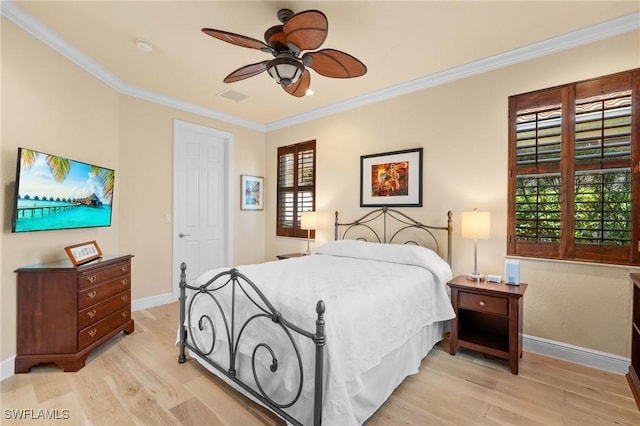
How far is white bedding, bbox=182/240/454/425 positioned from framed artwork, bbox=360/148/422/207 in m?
0.88

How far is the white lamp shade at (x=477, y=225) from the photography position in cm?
283

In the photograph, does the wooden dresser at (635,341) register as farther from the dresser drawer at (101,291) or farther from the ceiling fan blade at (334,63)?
the dresser drawer at (101,291)

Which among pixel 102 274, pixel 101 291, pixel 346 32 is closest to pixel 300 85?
pixel 346 32

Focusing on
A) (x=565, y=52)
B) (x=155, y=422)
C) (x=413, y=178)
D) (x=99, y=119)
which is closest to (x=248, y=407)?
(x=155, y=422)

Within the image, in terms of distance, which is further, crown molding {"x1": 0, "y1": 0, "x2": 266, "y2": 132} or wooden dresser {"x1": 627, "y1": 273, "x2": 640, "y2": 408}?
crown molding {"x1": 0, "y1": 0, "x2": 266, "y2": 132}

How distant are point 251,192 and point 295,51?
329 centimetres

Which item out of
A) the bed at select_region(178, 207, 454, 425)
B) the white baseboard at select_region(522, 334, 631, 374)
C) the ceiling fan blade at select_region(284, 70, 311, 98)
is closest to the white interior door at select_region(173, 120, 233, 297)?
the bed at select_region(178, 207, 454, 425)

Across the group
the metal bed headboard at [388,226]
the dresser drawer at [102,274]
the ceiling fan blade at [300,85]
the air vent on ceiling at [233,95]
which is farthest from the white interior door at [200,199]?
the ceiling fan blade at [300,85]

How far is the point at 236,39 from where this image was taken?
2.03 m

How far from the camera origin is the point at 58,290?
2.50 metres

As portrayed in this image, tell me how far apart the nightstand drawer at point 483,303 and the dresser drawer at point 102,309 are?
324 centimetres

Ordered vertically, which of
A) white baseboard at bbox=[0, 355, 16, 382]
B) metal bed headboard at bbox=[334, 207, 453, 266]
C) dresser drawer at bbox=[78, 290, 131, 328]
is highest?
metal bed headboard at bbox=[334, 207, 453, 266]

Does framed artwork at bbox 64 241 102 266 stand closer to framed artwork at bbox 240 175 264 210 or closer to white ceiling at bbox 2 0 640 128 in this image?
white ceiling at bbox 2 0 640 128

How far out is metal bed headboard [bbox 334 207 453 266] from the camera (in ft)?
11.4
